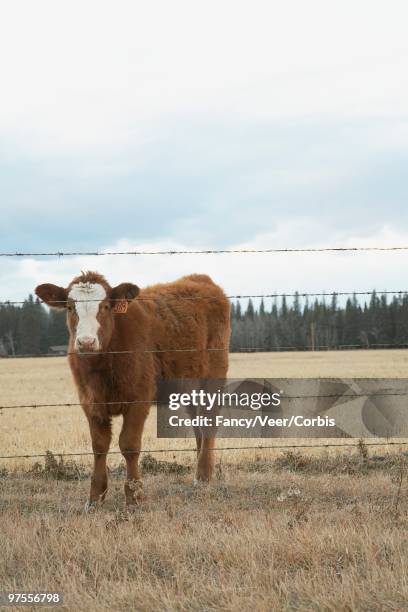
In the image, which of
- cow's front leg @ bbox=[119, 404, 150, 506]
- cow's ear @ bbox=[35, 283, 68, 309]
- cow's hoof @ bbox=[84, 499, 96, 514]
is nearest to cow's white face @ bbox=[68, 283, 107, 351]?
cow's ear @ bbox=[35, 283, 68, 309]

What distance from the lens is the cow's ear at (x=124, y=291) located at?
23.9ft

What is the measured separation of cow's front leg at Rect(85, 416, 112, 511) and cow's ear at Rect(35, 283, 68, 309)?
1.26m

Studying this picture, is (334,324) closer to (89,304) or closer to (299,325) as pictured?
(299,325)

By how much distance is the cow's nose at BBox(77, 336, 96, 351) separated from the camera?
6586mm

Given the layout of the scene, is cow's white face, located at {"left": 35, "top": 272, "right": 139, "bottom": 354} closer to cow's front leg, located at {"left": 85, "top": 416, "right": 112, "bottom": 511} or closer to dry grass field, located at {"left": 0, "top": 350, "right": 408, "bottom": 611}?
cow's front leg, located at {"left": 85, "top": 416, "right": 112, "bottom": 511}

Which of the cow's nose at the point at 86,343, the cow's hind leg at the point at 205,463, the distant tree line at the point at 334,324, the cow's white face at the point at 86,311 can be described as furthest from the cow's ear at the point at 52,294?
the distant tree line at the point at 334,324

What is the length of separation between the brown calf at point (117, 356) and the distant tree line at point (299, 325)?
123 inches

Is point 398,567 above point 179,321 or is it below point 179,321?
below

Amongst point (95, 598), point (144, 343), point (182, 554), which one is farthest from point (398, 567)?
point (144, 343)

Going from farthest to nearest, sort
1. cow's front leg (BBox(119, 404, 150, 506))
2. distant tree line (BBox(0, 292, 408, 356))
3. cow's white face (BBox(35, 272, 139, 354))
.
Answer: distant tree line (BBox(0, 292, 408, 356)) → cow's front leg (BBox(119, 404, 150, 506)) → cow's white face (BBox(35, 272, 139, 354))

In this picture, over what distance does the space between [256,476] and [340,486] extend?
3.85ft

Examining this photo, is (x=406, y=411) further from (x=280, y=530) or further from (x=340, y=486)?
(x=280, y=530)

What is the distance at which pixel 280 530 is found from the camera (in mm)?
5191

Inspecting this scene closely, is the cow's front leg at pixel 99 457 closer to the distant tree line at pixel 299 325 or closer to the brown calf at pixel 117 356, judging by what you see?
the brown calf at pixel 117 356
